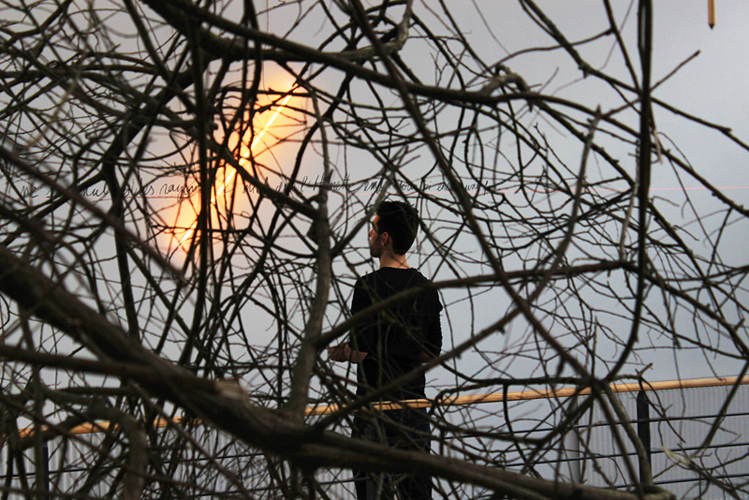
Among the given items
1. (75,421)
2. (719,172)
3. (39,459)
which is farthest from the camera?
(719,172)

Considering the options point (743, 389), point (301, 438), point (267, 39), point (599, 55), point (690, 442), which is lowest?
point (301, 438)

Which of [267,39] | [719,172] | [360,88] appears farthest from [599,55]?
[267,39]

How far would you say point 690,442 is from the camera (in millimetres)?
2506

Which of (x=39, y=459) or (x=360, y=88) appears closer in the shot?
(x=39, y=459)

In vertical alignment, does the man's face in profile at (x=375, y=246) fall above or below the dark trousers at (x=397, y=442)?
above

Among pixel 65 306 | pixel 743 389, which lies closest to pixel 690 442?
pixel 743 389

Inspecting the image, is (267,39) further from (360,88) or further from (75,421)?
(360,88)

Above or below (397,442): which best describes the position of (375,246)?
above

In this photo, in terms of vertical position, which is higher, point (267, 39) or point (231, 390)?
point (267, 39)

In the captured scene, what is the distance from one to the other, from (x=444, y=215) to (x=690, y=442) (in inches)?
71.8

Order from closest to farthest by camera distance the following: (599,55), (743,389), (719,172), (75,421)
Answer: (75,421) → (743,389) → (599,55) → (719,172)

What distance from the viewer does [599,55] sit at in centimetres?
312

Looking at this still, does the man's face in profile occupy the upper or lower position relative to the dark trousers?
upper

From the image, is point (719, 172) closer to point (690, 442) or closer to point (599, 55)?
point (599, 55)
